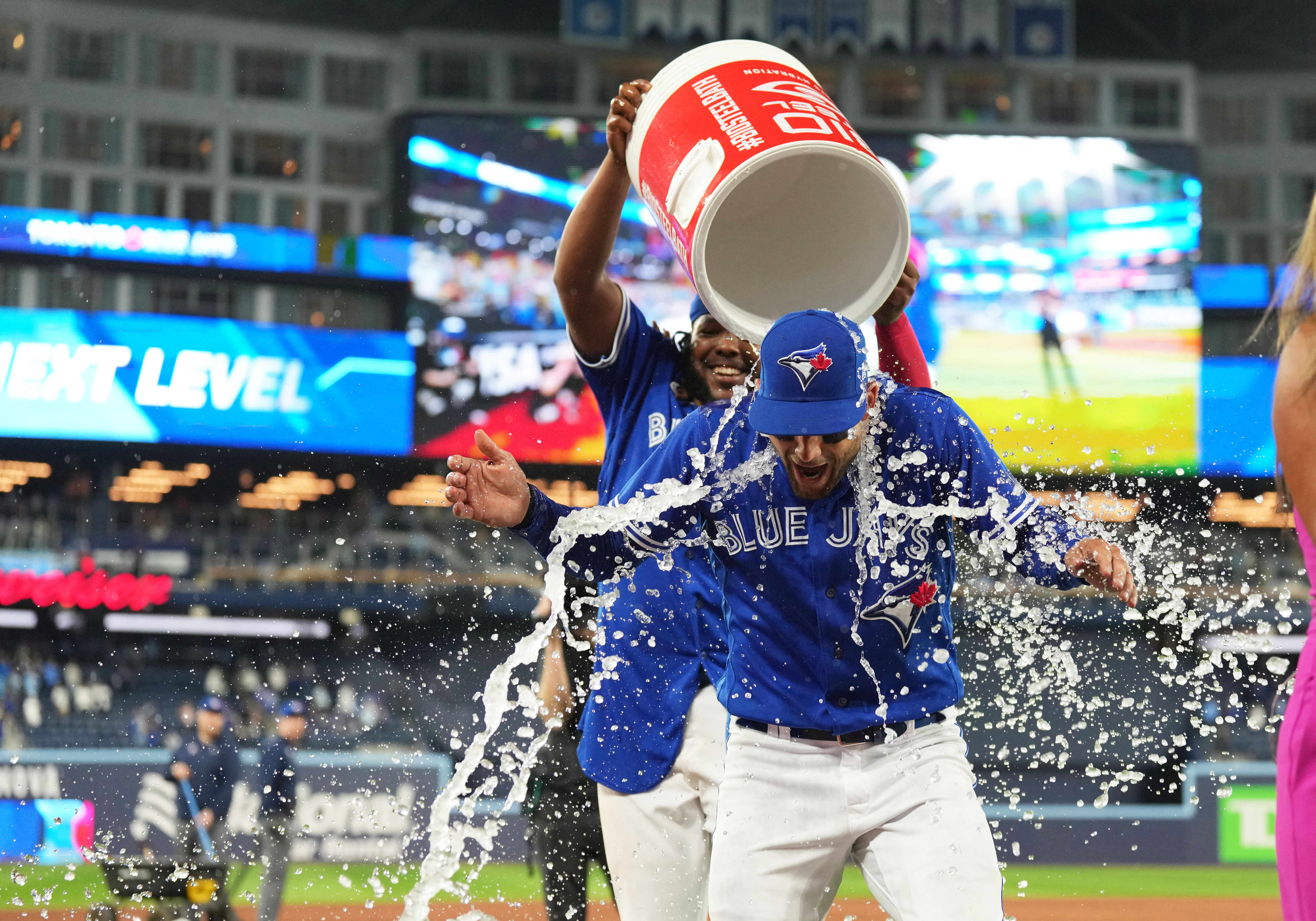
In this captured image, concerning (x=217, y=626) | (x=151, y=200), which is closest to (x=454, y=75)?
(x=151, y=200)

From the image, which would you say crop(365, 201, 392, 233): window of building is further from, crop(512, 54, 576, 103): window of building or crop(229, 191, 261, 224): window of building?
crop(512, 54, 576, 103): window of building

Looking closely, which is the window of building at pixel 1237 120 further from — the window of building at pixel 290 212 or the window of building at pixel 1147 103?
the window of building at pixel 290 212

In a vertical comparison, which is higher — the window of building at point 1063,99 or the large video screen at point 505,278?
the window of building at point 1063,99

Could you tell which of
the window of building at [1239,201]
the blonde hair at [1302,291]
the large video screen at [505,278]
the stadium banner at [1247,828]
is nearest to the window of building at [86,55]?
the large video screen at [505,278]

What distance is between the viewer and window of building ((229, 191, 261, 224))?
21797 mm

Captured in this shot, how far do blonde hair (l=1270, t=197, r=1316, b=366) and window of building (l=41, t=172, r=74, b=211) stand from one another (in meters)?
21.9

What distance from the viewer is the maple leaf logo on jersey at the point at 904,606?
2.73 metres

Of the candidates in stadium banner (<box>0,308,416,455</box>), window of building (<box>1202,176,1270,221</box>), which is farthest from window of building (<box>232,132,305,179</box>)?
window of building (<box>1202,176,1270,221</box>)

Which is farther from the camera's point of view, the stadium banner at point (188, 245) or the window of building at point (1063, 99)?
the window of building at point (1063, 99)

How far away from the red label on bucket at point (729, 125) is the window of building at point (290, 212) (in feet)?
64.3

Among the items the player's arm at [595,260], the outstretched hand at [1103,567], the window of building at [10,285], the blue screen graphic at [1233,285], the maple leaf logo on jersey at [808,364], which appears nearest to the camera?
the outstretched hand at [1103,567]

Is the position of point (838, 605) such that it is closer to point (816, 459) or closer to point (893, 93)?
point (816, 459)

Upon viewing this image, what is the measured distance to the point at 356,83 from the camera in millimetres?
21812

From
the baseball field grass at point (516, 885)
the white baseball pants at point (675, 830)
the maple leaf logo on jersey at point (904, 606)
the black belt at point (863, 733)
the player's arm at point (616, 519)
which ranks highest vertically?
the player's arm at point (616, 519)
